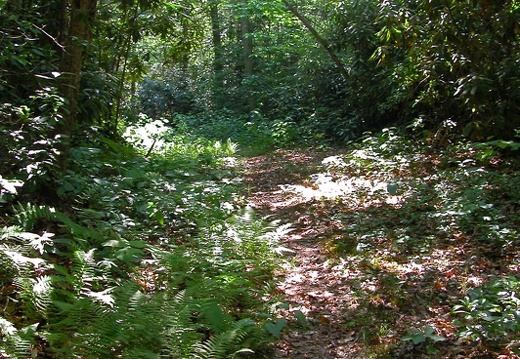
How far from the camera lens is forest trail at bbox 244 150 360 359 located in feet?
13.2

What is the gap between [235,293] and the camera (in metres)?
4.18

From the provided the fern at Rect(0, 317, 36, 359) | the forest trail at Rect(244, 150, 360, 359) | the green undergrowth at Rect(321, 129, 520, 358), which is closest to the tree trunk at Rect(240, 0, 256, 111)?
the forest trail at Rect(244, 150, 360, 359)

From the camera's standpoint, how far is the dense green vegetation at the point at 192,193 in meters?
3.48

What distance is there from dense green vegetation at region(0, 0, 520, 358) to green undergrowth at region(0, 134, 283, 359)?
0.02m

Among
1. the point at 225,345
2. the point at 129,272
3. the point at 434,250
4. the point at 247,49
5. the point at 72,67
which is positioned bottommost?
the point at 225,345

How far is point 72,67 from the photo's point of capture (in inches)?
222

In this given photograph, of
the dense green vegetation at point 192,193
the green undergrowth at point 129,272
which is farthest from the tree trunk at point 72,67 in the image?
the green undergrowth at point 129,272

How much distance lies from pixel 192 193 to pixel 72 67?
229cm

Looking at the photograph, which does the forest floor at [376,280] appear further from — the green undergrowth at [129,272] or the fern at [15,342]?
the fern at [15,342]

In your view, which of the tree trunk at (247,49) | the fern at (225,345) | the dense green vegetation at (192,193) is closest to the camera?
the fern at (225,345)

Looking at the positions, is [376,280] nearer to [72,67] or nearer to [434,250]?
[434,250]

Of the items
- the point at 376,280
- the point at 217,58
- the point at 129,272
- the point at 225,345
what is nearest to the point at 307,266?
the point at 376,280

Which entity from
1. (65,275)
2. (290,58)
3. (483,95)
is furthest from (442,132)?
(290,58)

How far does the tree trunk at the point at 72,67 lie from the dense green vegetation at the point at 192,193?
0.02 metres
